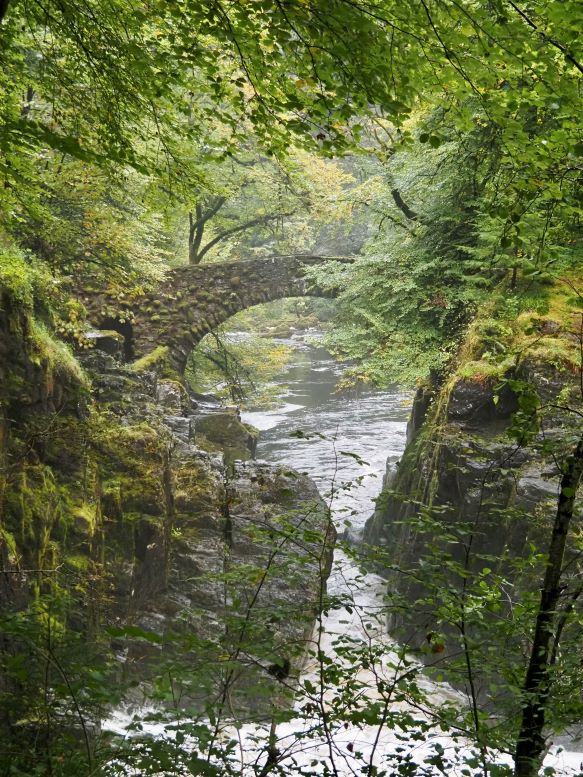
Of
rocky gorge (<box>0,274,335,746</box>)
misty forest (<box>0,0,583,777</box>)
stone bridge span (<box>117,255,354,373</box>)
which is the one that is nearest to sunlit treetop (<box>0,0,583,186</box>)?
misty forest (<box>0,0,583,777</box>)

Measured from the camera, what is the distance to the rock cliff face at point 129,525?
441cm

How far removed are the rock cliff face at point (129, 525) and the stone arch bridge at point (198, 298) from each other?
452 centimetres

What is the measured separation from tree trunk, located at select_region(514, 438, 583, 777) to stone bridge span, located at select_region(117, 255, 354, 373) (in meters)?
12.2

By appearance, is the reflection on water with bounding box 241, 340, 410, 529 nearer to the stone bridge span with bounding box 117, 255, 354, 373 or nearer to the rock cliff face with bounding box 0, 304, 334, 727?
the stone bridge span with bounding box 117, 255, 354, 373

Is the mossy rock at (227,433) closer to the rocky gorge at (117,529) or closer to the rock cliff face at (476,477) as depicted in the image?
the rocky gorge at (117,529)

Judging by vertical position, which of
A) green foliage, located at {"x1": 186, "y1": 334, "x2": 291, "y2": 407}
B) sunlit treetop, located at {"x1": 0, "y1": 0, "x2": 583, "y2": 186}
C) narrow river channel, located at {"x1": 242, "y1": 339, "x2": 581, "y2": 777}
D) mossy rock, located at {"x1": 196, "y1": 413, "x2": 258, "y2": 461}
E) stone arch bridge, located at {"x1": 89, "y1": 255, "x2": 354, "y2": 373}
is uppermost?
sunlit treetop, located at {"x1": 0, "y1": 0, "x2": 583, "y2": 186}

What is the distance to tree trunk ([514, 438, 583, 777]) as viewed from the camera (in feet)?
7.43

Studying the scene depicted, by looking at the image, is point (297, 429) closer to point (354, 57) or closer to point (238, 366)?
point (354, 57)

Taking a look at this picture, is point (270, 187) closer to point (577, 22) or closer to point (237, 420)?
point (237, 420)

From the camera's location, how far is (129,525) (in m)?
6.85

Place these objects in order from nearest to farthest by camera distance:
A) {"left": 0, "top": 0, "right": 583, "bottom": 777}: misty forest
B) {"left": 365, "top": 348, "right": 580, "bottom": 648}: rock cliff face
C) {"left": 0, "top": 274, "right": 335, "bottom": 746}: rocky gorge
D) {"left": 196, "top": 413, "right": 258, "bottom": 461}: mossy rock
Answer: {"left": 0, "top": 0, "right": 583, "bottom": 777}: misty forest, {"left": 0, "top": 274, "right": 335, "bottom": 746}: rocky gorge, {"left": 365, "top": 348, "right": 580, "bottom": 648}: rock cliff face, {"left": 196, "top": 413, "right": 258, "bottom": 461}: mossy rock

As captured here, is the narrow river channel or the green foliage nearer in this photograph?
the narrow river channel

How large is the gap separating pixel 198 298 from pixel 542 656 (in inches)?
528

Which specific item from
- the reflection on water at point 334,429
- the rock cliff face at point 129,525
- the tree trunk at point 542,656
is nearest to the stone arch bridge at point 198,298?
the reflection on water at point 334,429
